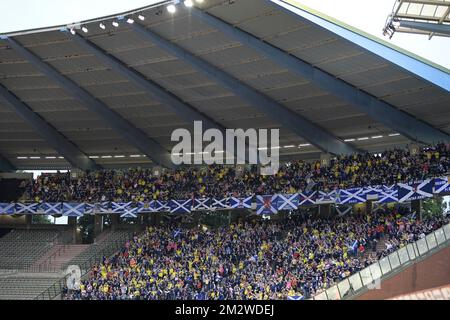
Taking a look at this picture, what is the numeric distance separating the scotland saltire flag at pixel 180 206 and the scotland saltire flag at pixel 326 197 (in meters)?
9.48

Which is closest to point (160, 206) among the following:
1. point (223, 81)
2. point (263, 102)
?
point (263, 102)

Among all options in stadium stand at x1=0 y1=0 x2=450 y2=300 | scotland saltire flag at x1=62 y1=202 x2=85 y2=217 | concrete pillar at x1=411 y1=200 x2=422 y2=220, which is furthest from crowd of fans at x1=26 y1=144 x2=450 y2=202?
concrete pillar at x1=411 y1=200 x2=422 y2=220

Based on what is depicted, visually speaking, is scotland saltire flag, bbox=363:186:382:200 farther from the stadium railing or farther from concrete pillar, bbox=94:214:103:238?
concrete pillar, bbox=94:214:103:238

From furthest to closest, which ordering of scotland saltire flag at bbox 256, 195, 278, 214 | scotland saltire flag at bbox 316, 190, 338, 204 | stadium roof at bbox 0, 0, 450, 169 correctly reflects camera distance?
scotland saltire flag at bbox 256, 195, 278, 214 → scotland saltire flag at bbox 316, 190, 338, 204 → stadium roof at bbox 0, 0, 450, 169

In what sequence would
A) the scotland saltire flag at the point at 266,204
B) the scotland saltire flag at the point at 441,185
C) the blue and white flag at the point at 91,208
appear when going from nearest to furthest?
the scotland saltire flag at the point at 441,185 < the scotland saltire flag at the point at 266,204 < the blue and white flag at the point at 91,208

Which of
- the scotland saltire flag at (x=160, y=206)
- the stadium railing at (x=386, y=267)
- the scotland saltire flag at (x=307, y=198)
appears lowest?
the stadium railing at (x=386, y=267)

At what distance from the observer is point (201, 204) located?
42.0 m

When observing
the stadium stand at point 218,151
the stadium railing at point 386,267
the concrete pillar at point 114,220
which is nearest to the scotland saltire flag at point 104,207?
the stadium stand at point 218,151

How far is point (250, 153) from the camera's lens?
44156 millimetres

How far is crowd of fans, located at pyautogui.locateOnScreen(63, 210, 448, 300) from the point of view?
29.8m

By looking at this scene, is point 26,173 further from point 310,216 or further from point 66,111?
point 310,216

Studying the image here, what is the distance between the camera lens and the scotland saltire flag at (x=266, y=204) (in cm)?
3859

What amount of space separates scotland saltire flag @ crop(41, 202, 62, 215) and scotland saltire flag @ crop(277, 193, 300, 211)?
17521 mm

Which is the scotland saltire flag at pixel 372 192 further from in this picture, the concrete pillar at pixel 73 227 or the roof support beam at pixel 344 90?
the concrete pillar at pixel 73 227
